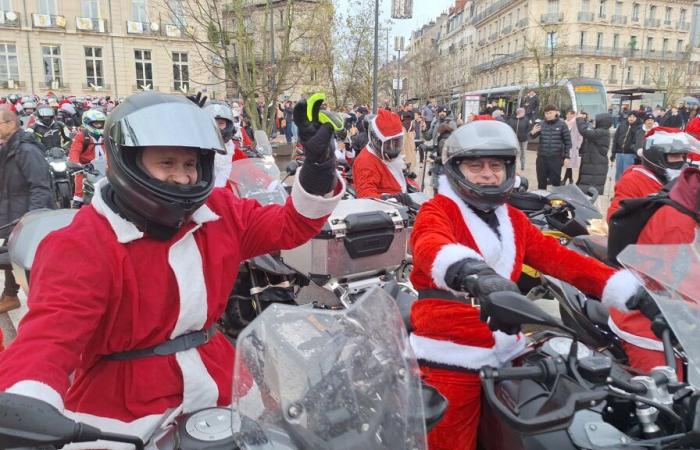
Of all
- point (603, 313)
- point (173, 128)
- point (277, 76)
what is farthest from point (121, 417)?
point (277, 76)

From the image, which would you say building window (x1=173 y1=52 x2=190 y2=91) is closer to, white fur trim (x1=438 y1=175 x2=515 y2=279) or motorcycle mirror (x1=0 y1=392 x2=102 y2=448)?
white fur trim (x1=438 y1=175 x2=515 y2=279)

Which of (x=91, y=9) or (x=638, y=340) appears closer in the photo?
(x=638, y=340)

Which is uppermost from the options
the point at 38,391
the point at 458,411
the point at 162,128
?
the point at 162,128

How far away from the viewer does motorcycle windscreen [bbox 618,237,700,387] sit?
1702 mm

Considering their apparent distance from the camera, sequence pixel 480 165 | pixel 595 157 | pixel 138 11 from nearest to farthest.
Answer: pixel 480 165 → pixel 595 157 → pixel 138 11

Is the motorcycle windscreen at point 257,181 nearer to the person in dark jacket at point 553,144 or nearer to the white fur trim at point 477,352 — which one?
the white fur trim at point 477,352

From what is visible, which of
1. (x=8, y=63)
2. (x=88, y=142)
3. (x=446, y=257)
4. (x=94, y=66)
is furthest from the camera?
(x=94, y=66)

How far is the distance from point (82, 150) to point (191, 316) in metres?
8.21

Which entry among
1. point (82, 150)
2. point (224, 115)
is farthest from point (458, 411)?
point (82, 150)

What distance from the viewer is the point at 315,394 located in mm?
1282

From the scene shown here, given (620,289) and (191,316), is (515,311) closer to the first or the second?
(620,289)

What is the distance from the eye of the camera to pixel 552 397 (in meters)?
1.53

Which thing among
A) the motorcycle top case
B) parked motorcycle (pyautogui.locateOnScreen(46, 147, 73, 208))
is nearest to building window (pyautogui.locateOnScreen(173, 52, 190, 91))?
parked motorcycle (pyautogui.locateOnScreen(46, 147, 73, 208))

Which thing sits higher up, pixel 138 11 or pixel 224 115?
pixel 138 11
